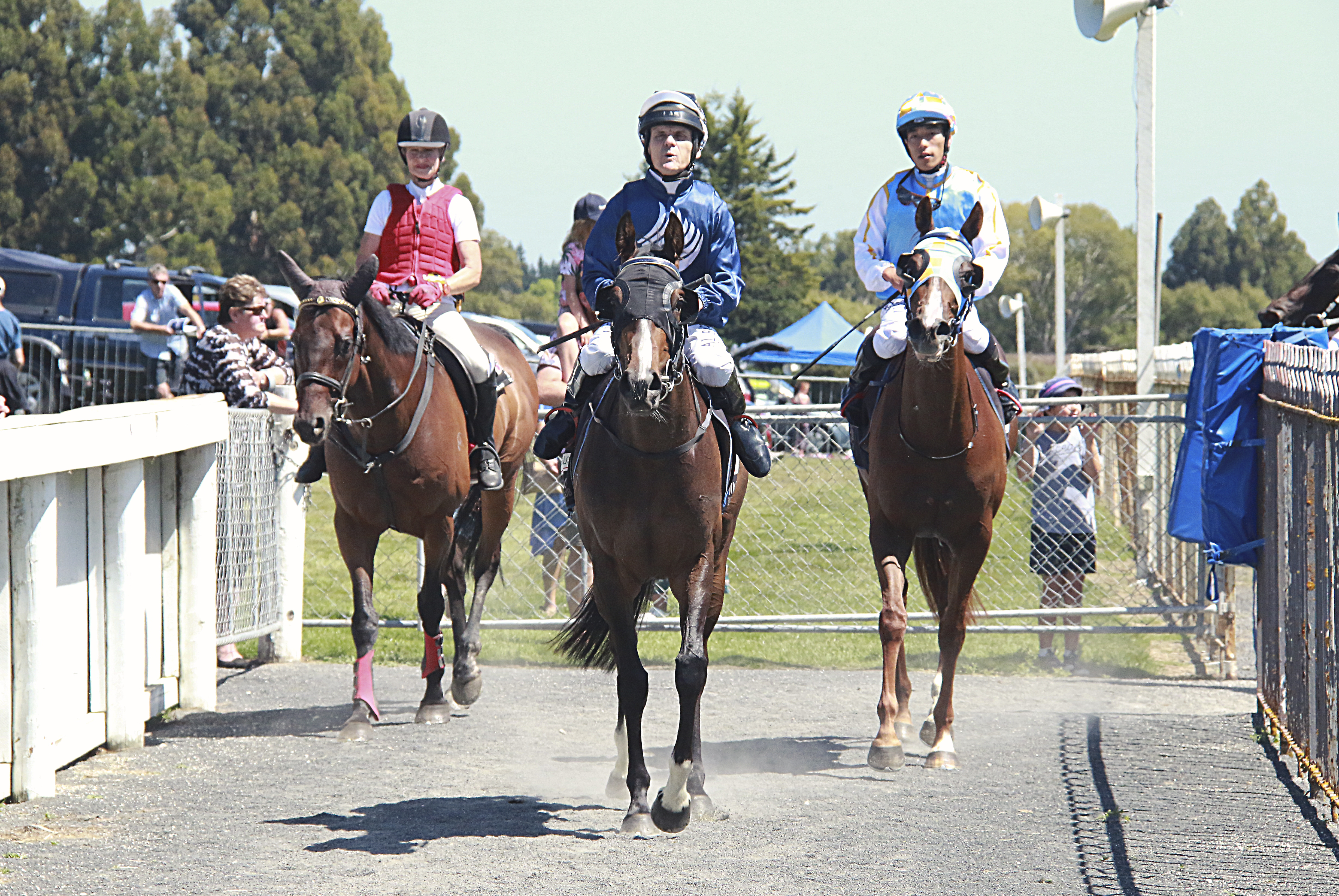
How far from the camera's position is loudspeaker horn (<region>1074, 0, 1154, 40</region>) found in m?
9.95

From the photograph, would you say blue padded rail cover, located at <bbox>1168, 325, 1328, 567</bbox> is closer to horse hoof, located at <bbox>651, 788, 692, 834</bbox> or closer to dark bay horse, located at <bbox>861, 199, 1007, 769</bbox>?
dark bay horse, located at <bbox>861, 199, 1007, 769</bbox>

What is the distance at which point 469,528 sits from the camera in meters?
8.66

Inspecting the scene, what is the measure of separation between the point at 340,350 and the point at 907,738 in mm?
3542

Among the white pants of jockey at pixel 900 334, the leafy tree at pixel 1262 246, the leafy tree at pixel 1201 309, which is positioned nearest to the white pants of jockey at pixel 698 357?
the white pants of jockey at pixel 900 334

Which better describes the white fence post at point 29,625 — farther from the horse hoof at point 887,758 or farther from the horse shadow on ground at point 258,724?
the horse hoof at point 887,758

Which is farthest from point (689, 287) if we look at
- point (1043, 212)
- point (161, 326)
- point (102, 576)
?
point (1043, 212)

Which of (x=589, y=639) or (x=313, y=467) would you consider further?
(x=313, y=467)

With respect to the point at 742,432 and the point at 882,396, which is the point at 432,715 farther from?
the point at 882,396

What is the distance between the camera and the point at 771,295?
6538 cm

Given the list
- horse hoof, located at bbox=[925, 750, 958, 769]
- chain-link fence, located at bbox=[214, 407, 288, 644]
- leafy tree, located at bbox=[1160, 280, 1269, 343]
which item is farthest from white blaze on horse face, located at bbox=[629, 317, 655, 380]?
leafy tree, located at bbox=[1160, 280, 1269, 343]

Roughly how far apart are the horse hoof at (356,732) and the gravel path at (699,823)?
9cm

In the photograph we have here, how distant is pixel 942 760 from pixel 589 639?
183 centimetres

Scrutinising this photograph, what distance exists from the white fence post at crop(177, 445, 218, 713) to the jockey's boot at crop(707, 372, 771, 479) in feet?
10.7

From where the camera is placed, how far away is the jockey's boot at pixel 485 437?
26.8 ft
